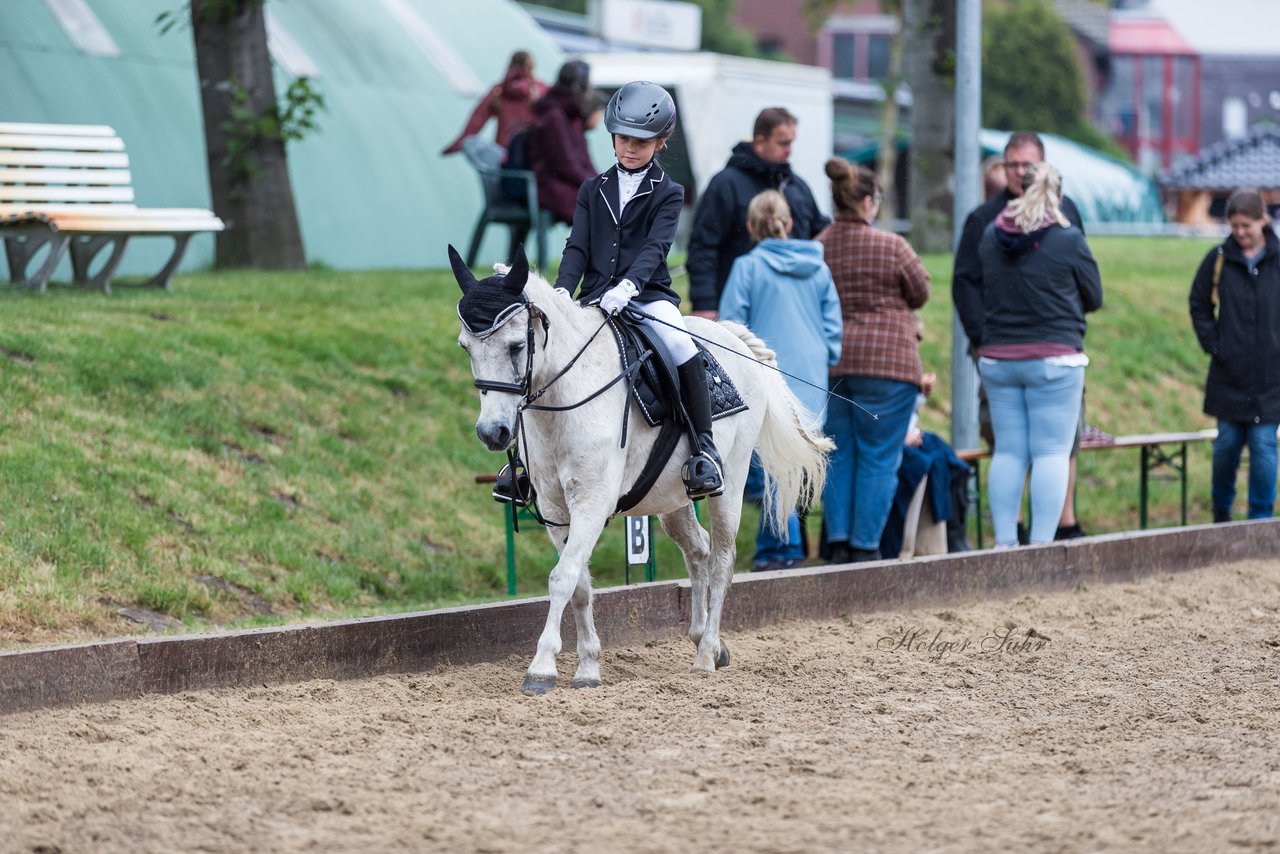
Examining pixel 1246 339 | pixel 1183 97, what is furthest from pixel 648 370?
pixel 1183 97

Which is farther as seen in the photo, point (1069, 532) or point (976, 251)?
point (1069, 532)

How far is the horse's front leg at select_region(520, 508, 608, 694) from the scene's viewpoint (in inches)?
272

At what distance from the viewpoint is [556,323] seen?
6914mm

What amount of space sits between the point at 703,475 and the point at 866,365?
278 cm

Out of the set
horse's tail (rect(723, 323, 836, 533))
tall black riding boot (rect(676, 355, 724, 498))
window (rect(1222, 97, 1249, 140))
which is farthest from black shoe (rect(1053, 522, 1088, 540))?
window (rect(1222, 97, 1249, 140))

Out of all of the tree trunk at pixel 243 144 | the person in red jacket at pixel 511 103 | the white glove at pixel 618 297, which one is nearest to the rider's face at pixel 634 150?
the white glove at pixel 618 297

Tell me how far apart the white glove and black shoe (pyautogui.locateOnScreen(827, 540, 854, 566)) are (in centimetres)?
331

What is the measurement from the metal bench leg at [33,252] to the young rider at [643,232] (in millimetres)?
6135

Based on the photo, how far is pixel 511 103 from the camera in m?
15.7

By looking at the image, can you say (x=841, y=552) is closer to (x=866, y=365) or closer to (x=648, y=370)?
(x=866, y=365)

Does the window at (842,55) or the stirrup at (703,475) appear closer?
the stirrup at (703,475)

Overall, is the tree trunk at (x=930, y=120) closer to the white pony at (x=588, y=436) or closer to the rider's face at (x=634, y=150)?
the white pony at (x=588, y=436)

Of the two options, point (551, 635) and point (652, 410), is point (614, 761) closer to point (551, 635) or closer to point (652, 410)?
point (551, 635)

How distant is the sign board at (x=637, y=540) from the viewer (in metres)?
8.91
